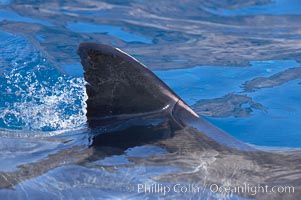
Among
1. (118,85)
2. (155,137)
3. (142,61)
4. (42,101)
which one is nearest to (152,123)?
(155,137)

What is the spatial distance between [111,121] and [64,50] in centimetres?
424

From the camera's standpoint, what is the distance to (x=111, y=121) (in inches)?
186

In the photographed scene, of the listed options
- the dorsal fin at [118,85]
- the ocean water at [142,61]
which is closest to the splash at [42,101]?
the ocean water at [142,61]

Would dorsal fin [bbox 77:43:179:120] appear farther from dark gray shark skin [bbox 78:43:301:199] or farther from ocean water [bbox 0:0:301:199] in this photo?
ocean water [bbox 0:0:301:199]

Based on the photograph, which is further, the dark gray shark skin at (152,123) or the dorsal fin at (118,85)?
the dorsal fin at (118,85)

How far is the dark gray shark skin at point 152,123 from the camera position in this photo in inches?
169

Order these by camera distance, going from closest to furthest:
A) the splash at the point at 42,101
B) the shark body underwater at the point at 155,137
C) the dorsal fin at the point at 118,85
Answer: the shark body underwater at the point at 155,137 < the dorsal fin at the point at 118,85 < the splash at the point at 42,101

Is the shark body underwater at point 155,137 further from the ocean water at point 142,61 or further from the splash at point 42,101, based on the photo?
the splash at point 42,101

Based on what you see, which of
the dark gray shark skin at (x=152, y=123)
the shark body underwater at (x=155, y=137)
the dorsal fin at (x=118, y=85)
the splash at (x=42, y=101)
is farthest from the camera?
the splash at (x=42, y=101)

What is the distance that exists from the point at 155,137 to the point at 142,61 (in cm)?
409

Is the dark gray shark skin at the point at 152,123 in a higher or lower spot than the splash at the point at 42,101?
higher

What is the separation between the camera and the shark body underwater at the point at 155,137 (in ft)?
13.4

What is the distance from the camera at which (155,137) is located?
4.54m

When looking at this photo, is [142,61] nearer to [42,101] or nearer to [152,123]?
[42,101]
